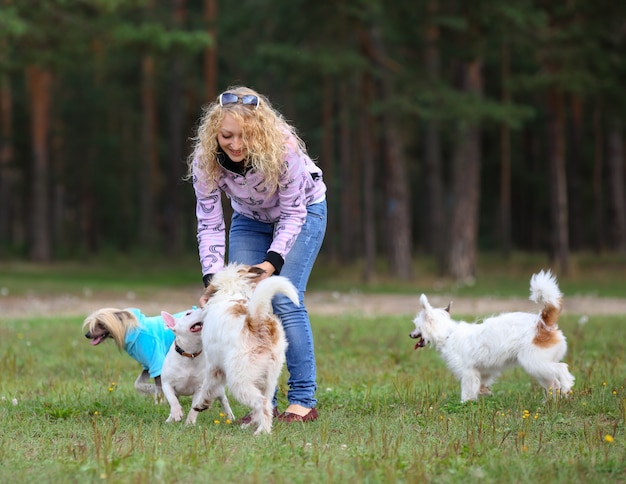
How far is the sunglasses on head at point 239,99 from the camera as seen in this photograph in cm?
654

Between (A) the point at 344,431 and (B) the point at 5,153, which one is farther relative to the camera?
(B) the point at 5,153

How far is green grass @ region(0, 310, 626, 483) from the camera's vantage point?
16.8 feet

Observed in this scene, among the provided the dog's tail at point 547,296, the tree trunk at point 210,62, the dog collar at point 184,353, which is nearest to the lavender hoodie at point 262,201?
the dog collar at point 184,353

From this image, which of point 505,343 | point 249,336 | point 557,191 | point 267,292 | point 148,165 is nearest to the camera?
point 267,292

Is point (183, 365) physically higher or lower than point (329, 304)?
higher

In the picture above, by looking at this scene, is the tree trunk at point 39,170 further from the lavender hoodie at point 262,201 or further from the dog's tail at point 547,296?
the dog's tail at point 547,296

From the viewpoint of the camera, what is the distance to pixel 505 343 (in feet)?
26.0

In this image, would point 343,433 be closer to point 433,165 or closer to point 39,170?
point 433,165

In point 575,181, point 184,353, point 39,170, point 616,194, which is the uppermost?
point 39,170

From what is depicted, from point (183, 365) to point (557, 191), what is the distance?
21166 mm

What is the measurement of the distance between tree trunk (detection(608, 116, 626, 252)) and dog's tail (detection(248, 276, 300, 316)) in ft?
98.2

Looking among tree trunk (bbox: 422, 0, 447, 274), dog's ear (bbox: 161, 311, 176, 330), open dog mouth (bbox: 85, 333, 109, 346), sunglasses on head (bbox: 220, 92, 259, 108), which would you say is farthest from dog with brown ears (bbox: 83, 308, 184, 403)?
tree trunk (bbox: 422, 0, 447, 274)

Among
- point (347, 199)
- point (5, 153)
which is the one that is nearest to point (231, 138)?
point (347, 199)

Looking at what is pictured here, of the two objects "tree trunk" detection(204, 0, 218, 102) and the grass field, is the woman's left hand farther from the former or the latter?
"tree trunk" detection(204, 0, 218, 102)
